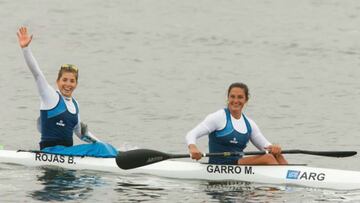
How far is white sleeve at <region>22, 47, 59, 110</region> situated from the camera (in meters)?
18.4

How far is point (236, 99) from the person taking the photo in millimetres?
18297

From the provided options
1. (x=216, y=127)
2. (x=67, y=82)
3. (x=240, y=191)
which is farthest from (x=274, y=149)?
(x=67, y=82)

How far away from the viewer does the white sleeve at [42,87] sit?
18.4m

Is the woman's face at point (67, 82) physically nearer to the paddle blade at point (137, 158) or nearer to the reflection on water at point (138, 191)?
the paddle blade at point (137, 158)

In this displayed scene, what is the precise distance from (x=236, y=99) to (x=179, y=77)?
1775 centimetres

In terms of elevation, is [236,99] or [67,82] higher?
[67,82]

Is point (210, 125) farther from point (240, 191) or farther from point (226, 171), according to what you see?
point (240, 191)

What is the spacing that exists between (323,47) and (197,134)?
25251 millimetres

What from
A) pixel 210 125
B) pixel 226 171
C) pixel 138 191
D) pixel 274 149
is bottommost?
pixel 138 191

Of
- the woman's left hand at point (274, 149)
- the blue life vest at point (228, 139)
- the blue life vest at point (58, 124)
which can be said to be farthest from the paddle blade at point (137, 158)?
the woman's left hand at point (274, 149)

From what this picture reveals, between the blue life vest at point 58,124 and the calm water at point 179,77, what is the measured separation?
0.65 metres

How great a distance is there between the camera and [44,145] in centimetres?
1942

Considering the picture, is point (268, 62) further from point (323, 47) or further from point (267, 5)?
point (267, 5)

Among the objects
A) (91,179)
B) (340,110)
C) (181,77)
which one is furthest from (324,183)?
(181,77)
